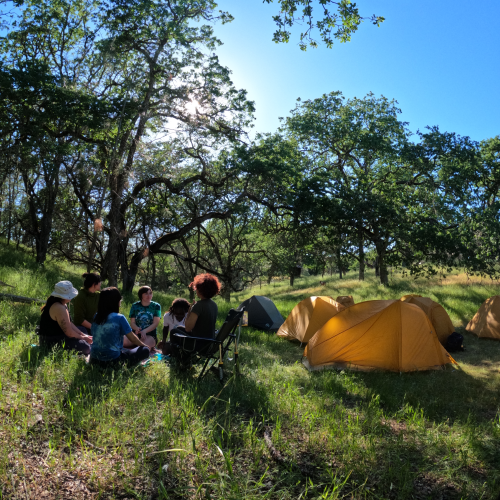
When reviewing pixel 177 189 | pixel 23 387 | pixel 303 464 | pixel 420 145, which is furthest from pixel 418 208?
pixel 23 387

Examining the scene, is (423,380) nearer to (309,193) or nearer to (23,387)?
(23,387)

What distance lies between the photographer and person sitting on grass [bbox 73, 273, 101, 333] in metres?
5.92

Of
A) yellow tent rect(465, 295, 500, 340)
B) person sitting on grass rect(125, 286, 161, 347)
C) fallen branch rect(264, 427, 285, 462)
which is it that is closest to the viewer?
fallen branch rect(264, 427, 285, 462)

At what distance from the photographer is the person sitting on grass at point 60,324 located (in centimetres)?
493

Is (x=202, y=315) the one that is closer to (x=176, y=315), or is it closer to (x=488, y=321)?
(x=176, y=315)

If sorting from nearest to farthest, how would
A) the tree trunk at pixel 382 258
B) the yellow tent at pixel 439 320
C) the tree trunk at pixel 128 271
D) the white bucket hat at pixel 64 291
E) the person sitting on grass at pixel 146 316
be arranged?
the white bucket hat at pixel 64 291, the person sitting on grass at pixel 146 316, the yellow tent at pixel 439 320, the tree trunk at pixel 128 271, the tree trunk at pixel 382 258

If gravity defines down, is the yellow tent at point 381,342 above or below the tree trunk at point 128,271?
below

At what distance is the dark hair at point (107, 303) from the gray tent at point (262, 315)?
656 centimetres

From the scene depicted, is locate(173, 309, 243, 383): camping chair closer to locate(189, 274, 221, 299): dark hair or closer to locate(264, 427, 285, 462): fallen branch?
locate(189, 274, 221, 299): dark hair

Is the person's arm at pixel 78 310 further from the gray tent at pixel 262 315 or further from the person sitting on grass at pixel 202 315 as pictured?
the gray tent at pixel 262 315

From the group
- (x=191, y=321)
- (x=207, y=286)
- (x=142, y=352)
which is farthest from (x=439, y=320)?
(x=142, y=352)

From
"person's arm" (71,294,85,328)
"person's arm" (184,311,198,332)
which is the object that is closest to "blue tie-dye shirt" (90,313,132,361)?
"person's arm" (184,311,198,332)

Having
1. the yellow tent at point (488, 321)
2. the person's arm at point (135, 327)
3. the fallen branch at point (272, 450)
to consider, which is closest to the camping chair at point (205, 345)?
the person's arm at point (135, 327)

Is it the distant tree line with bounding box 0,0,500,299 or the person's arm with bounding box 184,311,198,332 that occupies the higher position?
the distant tree line with bounding box 0,0,500,299
